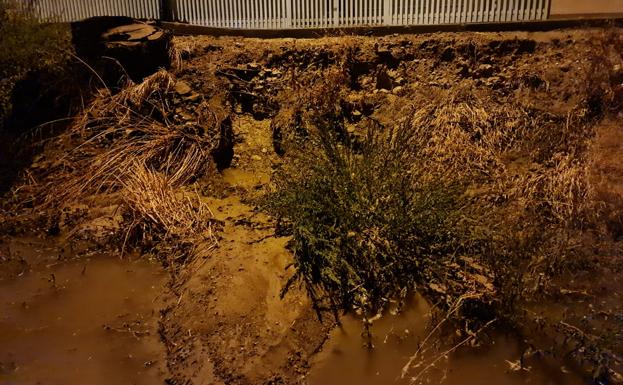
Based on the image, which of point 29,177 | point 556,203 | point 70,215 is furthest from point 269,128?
point 556,203

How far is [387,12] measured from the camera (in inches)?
230

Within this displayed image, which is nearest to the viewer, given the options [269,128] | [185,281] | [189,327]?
[189,327]

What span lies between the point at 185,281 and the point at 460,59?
3.79 m

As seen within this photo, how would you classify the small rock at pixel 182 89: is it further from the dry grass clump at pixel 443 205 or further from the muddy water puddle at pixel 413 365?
the muddy water puddle at pixel 413 365

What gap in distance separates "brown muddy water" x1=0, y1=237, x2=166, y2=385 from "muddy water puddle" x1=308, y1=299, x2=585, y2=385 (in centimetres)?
110

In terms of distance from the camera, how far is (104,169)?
5035 mm

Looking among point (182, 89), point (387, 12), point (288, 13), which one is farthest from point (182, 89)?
point (387, 12)

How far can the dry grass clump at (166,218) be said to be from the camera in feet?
13.7

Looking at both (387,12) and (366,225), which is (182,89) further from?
(366,225)

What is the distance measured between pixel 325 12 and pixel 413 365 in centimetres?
446

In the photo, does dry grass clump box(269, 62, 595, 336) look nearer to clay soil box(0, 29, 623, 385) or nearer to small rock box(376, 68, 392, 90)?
clay soil box(0, 29, 623, 385)

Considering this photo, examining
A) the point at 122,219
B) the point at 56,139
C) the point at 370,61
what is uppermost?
Result: the point at 370,61

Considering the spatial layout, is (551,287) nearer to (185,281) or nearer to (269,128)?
(185,281)

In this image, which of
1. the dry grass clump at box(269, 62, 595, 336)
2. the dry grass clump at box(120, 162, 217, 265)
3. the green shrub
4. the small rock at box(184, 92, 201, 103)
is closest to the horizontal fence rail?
the dry grass clump at box(269, 62, 595, 336)
